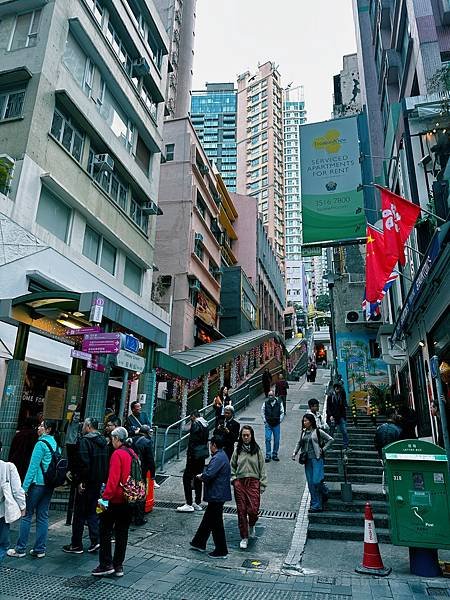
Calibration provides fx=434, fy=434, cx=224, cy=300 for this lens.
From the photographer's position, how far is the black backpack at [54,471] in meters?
5.91

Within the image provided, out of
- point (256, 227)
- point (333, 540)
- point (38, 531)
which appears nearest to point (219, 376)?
point (333, 540)

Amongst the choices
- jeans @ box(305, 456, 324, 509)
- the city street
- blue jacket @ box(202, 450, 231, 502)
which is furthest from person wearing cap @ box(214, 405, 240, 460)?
blue jacket @ box(202, 450, 231, 502)

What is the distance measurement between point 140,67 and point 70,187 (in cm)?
883

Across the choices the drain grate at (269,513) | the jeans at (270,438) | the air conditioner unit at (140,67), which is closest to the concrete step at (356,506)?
the drain grate at (269,513)

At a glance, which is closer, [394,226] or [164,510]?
[164,510]

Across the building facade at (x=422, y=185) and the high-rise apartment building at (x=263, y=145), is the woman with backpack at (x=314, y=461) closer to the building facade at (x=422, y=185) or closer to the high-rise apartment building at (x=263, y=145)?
the building facade at (x=422, y=185)

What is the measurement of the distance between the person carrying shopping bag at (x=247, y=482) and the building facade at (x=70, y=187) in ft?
13.5

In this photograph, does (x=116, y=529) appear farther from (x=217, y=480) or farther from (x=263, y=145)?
(x=263, y=145)

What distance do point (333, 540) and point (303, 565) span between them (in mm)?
1226

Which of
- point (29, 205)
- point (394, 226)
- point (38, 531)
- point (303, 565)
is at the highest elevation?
point (29, 205)

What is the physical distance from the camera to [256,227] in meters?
45.7

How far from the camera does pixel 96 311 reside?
891 centimetres

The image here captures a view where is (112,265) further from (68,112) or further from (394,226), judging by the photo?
(394,226)

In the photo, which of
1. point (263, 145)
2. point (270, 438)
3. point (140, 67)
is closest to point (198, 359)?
point (270, 438)
